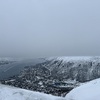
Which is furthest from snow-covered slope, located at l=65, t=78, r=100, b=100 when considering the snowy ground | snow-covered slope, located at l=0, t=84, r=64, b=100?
snow-covered slope, located at l=0, t=84, r=64, b=100

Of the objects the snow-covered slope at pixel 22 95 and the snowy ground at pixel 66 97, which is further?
the snow-covered slope at pixel 22 95

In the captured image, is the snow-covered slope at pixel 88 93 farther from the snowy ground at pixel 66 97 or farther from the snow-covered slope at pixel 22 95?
the snow-covered slope at pixel 22 95

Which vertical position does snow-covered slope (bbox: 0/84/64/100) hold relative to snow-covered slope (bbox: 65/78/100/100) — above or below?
below

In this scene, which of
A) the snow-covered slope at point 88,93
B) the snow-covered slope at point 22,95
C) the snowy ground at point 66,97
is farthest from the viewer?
the snow-covered slope at point 22,95

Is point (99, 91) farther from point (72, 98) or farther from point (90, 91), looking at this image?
point (72, 98)

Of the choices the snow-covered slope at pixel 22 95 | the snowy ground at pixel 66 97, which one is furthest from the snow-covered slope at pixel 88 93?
the snow-covered slope at pixel 22 95

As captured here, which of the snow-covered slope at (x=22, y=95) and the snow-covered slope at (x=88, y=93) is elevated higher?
the snow-covered slope at (x=88, y=93)

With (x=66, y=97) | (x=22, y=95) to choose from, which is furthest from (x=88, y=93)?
(x=22, y=95)

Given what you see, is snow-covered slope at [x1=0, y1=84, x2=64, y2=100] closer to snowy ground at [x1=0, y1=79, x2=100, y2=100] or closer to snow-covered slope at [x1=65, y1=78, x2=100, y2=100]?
snowy ground at [x1=0, y1=79, x2=100, y2=100]

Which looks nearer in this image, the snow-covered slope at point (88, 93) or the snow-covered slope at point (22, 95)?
the snow-covered slope at point (88, 93)

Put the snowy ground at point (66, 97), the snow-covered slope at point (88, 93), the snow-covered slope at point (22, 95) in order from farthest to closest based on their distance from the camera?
the snow-covered slope at point (22, 95)
the snowy ground at point (66, 97)
the snow-covered slope at point (88, 93)

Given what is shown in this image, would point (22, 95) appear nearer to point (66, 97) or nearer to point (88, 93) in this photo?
point (66, 97)

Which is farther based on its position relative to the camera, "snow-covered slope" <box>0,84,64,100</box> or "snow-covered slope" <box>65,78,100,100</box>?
"snow-covered slope" <box>0,84,64,100</box>

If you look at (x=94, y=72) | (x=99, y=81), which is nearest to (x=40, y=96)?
(x=99, y=81)
